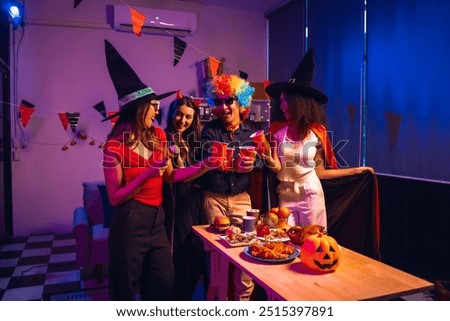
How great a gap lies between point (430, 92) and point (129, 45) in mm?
3805

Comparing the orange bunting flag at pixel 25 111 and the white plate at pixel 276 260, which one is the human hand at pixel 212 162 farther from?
the orange bunting flag at pixel 25 111

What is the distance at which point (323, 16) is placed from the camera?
15.9 ft

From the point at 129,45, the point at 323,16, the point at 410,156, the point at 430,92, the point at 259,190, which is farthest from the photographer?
the point at 129,45

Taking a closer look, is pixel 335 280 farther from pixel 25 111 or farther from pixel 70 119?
pixel 25 111

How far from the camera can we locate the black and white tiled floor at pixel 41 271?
3078mm

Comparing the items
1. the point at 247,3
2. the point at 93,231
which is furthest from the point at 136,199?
the point at 247,3

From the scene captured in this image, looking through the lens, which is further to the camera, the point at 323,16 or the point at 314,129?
the point at 323,16

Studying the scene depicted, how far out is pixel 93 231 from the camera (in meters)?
3.43

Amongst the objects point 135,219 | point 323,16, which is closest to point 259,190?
point 135,219

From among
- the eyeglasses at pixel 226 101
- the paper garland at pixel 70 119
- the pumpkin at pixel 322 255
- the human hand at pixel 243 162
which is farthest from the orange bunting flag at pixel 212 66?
the pumpkin at pixel 322 255

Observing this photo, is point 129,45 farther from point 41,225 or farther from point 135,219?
point 135,219

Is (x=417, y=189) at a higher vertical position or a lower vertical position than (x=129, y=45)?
lower

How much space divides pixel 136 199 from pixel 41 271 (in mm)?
2315

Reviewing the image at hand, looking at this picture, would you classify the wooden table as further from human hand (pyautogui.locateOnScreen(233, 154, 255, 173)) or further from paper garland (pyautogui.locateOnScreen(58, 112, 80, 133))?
paper garland (pyautogui.locateOnScreen(58, 112, 80, 133))
